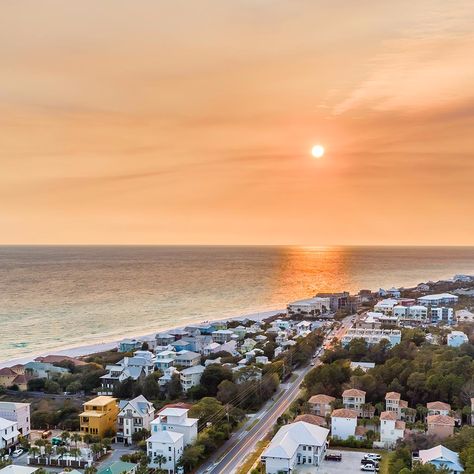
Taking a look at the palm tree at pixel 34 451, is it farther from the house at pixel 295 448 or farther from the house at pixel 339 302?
the house at pixel 339 302

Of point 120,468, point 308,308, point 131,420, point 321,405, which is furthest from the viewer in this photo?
point 308,308

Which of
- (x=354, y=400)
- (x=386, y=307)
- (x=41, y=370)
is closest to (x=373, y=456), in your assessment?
(x=354, y=400)

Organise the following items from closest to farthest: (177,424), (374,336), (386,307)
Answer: (177,424) → (374,336) → (386,307)

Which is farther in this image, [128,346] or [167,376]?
[128,346]

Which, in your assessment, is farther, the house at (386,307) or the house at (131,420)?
the house at (386,307)

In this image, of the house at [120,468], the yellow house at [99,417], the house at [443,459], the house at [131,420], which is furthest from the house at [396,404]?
the yellow house at [99,417]

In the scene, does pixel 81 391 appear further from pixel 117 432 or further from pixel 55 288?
pixel 55 288

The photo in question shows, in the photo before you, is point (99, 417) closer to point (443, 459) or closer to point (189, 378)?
point (189, 378)

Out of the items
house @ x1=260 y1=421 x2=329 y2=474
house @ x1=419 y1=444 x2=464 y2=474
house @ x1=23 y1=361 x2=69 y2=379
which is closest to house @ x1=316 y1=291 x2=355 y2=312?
house @ x1=23 y1=361 x2=69 y2=379
